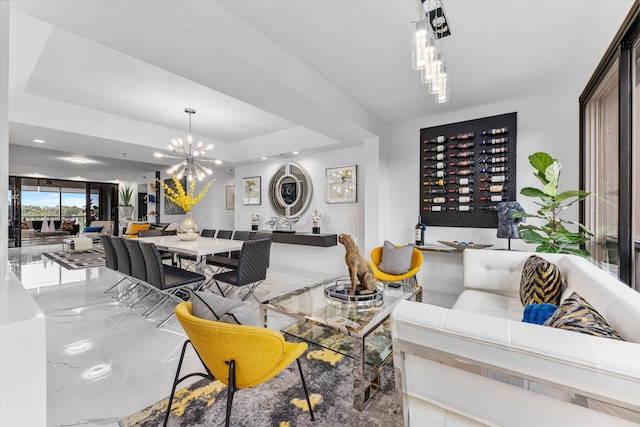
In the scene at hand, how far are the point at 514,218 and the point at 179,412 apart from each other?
3509 millimetres

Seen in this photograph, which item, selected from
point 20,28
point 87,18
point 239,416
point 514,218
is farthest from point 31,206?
point 514,218

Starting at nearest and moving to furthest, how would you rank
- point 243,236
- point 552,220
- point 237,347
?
point 237,347 → point 552,220 → point 243,236

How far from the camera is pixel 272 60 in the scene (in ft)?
8.03

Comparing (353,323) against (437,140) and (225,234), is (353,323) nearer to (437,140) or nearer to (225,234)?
(437,140)

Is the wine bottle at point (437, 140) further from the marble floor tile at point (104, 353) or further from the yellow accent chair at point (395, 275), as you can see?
the marble floor tile at point (104, 353)

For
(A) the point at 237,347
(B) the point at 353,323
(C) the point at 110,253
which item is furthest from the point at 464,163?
(C) the point at 110,253

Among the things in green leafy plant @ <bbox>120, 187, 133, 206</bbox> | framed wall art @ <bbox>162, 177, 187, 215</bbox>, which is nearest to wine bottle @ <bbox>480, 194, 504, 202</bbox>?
framed wall art @ <bbox>162, 177, 187, 215</bbox>

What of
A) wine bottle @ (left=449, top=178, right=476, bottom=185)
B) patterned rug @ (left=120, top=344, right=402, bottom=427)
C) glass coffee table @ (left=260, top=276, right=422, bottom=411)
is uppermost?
wine bottle @ (left=449, top=178, right=476, bottom=185)

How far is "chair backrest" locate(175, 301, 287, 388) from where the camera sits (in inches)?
47.4

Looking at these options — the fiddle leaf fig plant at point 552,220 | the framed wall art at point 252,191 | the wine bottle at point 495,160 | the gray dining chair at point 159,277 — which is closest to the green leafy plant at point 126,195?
the framed wall art at point 252,191

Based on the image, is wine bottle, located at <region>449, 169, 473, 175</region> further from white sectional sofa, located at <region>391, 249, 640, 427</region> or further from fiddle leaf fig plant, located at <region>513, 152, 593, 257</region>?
white sectional sofa, located at <region>391, 249, 640, 427</region>

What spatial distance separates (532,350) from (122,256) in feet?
13.8

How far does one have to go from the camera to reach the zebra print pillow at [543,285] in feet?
6.23

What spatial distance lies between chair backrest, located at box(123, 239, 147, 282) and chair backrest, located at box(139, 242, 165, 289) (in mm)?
97
